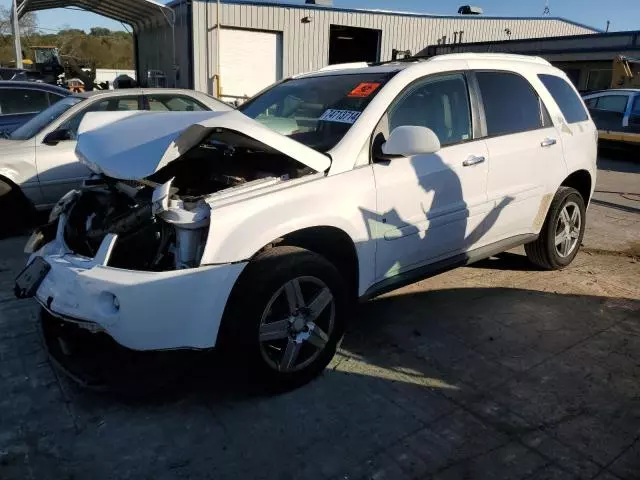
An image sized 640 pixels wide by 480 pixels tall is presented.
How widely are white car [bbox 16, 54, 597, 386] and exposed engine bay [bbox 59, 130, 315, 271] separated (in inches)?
0.5

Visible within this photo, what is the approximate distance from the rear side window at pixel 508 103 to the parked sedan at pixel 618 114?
9756mm

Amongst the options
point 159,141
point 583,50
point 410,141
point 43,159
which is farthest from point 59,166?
point 583,50

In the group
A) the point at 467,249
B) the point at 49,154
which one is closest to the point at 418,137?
the point at 467,249

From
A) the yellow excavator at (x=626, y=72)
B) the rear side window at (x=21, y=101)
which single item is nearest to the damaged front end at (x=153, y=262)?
the rear side window at (x=21, y=101)

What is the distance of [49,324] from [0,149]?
12.0 ft

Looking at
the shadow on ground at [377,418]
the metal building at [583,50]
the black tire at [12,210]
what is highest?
the metal building at [583,50]

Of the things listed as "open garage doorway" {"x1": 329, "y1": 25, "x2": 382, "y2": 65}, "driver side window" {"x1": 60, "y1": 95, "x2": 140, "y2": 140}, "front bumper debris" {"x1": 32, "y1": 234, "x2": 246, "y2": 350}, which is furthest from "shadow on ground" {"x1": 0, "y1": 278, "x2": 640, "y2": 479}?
"open garage doorway" {"x1": 329, "y1": 25, "x2": 382, "y2": 65}

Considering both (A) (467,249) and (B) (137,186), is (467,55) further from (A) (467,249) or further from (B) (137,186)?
Answer: (B) (137,186)

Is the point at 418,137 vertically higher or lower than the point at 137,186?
higher

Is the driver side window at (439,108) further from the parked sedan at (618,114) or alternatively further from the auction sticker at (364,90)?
the parked sedan at (618,114)

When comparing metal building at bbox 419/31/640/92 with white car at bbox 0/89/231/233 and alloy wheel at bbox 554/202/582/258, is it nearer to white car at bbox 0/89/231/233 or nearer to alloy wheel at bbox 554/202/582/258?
alloy wheel at bbox 554/202/582/258

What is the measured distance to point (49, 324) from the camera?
319cm

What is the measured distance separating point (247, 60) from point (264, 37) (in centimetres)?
119

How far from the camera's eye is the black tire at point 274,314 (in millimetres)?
2732
